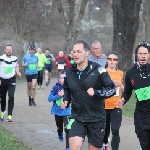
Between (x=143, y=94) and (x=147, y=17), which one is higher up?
(x=147, y=17)

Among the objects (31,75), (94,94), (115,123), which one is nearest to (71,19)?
(31,75)

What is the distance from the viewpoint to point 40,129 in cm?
1398

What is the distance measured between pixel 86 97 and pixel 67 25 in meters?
33.1

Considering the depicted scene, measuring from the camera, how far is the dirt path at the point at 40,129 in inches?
466

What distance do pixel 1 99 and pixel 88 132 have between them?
24.0ft

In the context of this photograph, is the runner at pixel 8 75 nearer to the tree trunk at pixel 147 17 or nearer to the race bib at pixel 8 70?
the race bib at pixel 8 70

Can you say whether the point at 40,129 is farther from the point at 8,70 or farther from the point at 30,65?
the point at 30,65

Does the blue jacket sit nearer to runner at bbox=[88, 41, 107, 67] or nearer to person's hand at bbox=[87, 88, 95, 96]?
runner at bbox=[88, 41, 107, 67]

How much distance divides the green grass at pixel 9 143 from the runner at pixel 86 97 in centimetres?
260

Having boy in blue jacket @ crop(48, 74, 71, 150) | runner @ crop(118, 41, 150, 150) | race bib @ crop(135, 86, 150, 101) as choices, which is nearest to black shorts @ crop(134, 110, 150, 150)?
runner @ crop(118, 41, 150, 150)

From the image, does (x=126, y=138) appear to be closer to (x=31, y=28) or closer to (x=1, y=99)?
(x=1, y=99)

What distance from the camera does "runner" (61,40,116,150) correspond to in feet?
26.6

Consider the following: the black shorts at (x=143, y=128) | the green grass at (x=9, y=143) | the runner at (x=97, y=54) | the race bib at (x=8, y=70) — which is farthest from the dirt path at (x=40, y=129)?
the black shorts at (x=143, y=128)

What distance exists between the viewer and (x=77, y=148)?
7996 millimetres
